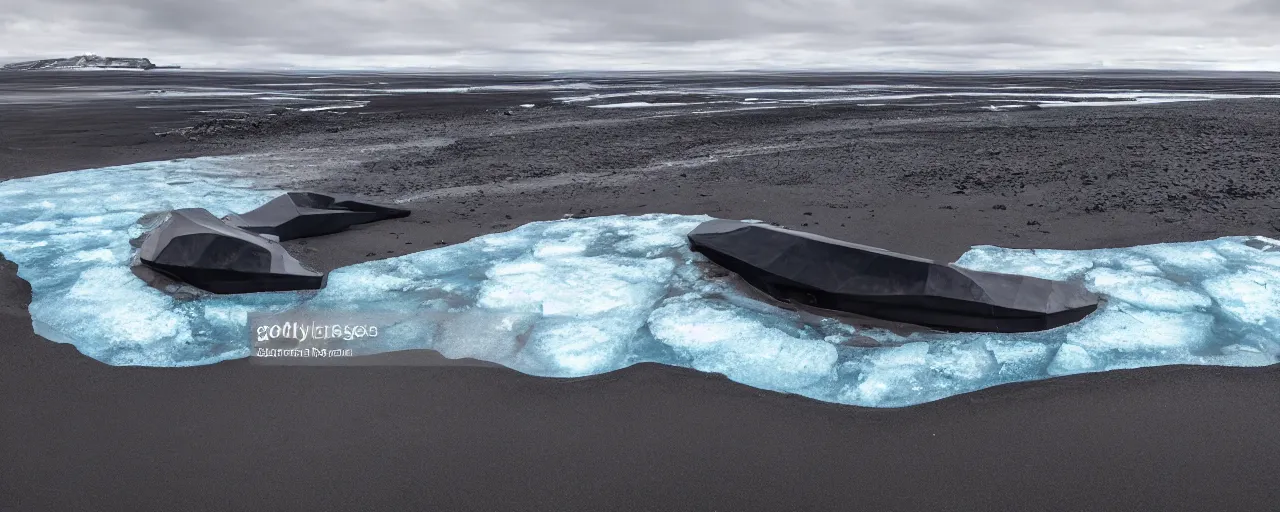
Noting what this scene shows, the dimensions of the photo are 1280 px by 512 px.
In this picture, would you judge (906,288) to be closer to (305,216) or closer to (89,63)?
(305,216)

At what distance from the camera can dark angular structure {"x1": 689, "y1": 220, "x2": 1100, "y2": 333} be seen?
3.99 m

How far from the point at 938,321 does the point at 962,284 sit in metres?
0.28

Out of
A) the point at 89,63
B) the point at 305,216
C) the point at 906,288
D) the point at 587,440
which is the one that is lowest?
the point at 587,440

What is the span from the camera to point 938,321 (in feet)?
13.3

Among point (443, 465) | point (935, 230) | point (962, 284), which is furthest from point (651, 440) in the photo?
point (935, 230)

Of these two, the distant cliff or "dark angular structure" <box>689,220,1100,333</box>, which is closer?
"dark angular structure" <box>689,220,1100,333</box>

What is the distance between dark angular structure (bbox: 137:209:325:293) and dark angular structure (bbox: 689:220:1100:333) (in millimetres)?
3069

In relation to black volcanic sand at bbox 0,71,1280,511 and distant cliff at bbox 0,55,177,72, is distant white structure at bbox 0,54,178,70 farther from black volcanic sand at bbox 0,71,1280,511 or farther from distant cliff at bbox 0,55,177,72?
black volcanic sand at bbox 0,71,1280,511

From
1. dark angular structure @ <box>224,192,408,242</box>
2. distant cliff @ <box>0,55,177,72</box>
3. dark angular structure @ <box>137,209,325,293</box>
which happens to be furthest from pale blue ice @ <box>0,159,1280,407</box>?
distant cliff @ <box>0,55,177,72</box>

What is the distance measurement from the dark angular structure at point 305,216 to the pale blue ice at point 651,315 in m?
0.97

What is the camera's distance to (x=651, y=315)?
4254mm

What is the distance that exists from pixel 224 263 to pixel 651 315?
9.36ft

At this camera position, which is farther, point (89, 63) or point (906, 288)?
point (89, 63)

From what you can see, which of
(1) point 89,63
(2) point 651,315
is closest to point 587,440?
(2) point 651,315
